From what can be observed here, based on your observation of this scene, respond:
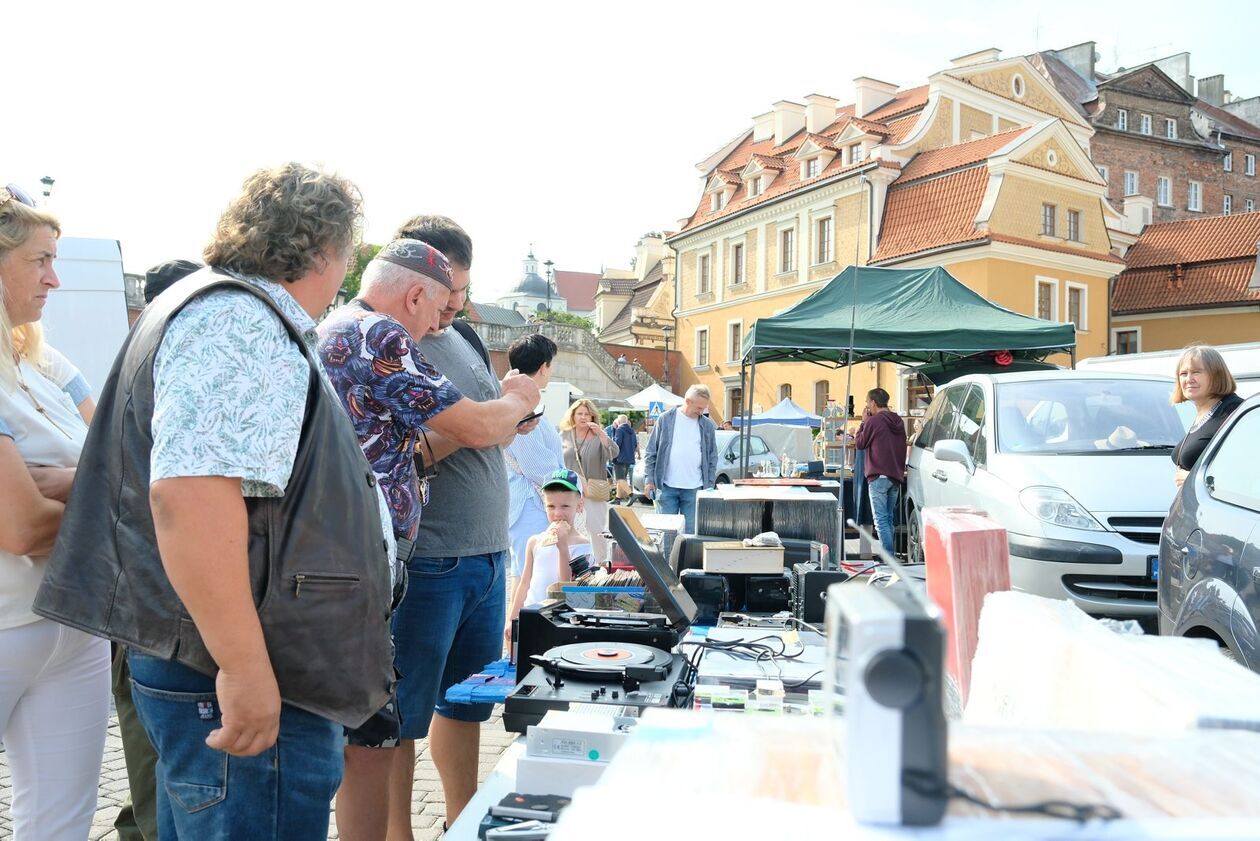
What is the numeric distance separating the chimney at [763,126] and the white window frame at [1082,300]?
48.7 feet

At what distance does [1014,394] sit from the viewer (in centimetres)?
657

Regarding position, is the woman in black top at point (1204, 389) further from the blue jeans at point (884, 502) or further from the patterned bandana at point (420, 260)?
the blue jeans at point (884, 502)

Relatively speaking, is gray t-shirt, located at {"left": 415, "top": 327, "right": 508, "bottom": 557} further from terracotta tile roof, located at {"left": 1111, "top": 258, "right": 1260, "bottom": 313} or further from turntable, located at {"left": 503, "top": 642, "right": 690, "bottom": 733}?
terracotta tile roof, located at {"left": 1111, "top": 258, "right": 1260, "bottom": 313}

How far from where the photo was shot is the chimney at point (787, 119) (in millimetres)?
37562

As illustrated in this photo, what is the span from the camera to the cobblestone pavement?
3.29 m

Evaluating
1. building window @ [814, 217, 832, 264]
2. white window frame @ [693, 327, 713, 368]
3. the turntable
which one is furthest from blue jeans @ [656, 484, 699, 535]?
white window frame @ [693, 327, 713, 368]

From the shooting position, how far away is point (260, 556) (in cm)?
157

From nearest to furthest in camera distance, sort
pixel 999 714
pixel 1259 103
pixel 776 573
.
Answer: pixel 999 714 < pixel 776 573 < pixel 1259 103

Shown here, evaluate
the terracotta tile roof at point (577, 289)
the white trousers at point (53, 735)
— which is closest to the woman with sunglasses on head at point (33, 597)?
the white trousers at point (53, 735)

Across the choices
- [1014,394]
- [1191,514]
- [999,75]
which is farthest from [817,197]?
[1191,514]

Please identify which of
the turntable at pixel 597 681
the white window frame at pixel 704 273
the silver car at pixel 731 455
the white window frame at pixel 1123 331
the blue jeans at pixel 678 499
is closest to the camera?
the turntable at pixel 597 681

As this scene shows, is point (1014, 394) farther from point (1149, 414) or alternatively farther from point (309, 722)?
point (309, 722)

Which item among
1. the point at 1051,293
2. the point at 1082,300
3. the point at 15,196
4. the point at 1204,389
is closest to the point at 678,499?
the point at 1204,389

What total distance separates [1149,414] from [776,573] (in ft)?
14.5
